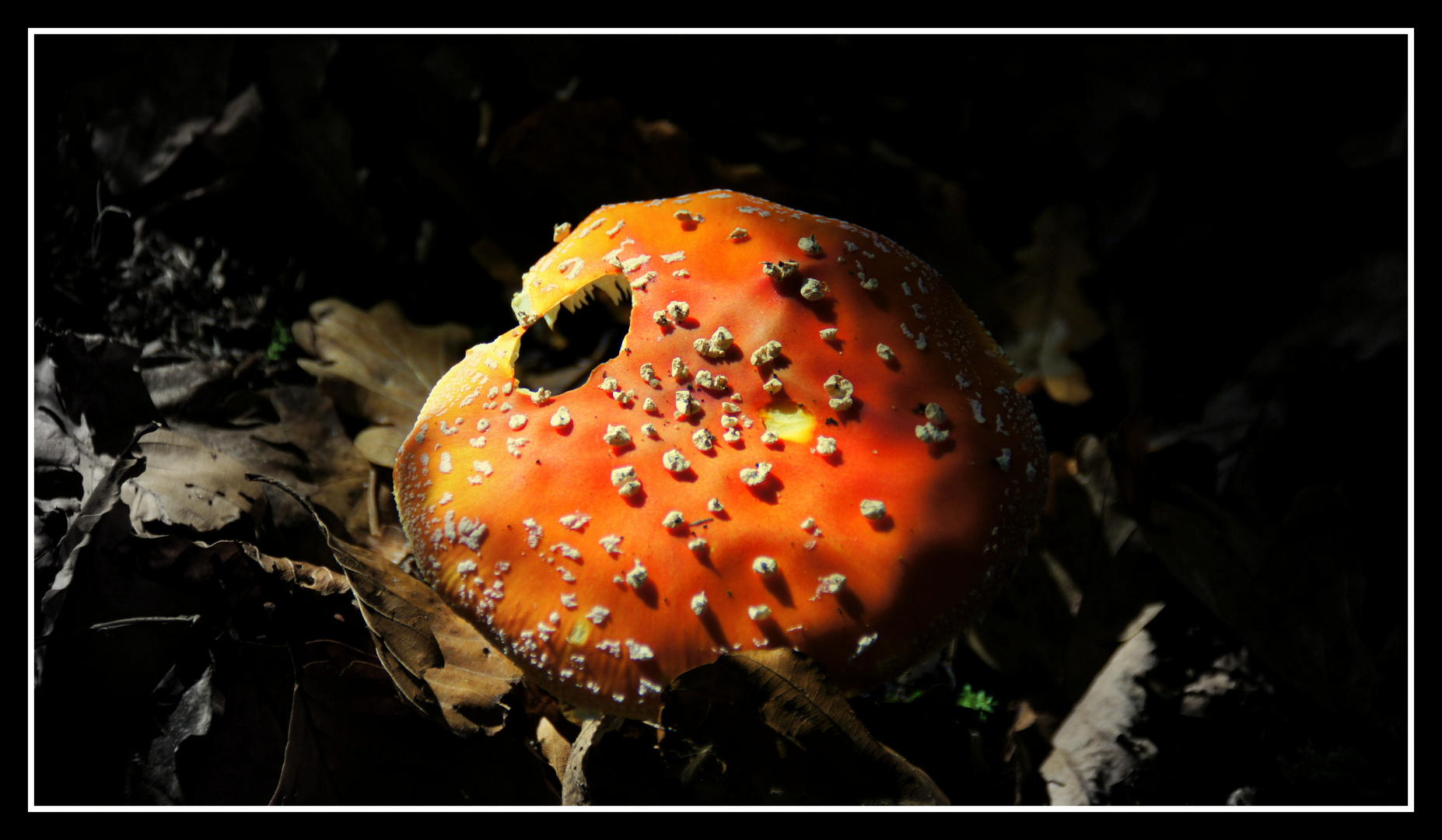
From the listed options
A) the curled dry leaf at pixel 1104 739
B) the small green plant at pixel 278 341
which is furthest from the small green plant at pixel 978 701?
the small green plant at pixel 278 341

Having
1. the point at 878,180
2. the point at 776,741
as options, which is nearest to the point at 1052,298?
the point at 878,180

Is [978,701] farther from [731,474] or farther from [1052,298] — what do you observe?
[1052,298]

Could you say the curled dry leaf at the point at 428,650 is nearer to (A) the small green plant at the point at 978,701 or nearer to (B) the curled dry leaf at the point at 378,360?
(B) the curled dry leaf at the point at 378,360

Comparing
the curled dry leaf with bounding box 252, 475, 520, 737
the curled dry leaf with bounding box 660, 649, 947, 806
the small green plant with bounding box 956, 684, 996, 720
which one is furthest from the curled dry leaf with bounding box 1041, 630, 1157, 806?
the curled dry leaf with bounding box 252, 475, 520, 737

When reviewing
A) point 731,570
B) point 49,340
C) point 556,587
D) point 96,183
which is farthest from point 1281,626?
point 96,183

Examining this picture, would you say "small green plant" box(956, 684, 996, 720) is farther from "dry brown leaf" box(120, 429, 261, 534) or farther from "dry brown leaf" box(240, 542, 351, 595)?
"dry brown leaf" box(120, 429, 261, 534)

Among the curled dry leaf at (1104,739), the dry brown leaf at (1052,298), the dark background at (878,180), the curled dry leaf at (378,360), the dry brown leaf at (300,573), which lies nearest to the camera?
the curled dry leaf at (1104,739)

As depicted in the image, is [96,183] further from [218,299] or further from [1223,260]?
[1223,260]
